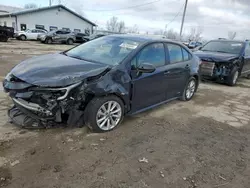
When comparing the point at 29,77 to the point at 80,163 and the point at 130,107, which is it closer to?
the point at 80,163

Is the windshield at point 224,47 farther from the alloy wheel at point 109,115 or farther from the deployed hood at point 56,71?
the deployed hood at point 56,71

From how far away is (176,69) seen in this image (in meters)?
4.89

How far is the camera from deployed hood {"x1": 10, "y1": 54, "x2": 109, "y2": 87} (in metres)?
3.19

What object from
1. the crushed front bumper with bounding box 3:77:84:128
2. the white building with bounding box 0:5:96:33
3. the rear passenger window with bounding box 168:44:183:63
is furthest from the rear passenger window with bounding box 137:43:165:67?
the white building with bounding box 0:5:96:33

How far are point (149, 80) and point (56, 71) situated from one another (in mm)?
1689

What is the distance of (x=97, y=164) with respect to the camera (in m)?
2.93

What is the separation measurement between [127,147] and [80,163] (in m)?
0.78

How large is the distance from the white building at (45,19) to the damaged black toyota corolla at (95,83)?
31.4 metres

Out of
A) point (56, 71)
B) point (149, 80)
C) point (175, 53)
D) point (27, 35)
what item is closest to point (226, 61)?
point (175, 53)

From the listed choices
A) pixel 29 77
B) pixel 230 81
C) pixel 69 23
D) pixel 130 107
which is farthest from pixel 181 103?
pixel 69 23

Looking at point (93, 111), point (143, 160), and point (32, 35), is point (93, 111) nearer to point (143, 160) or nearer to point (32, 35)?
point (143, 160)

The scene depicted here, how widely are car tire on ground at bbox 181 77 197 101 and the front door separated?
1.13 m

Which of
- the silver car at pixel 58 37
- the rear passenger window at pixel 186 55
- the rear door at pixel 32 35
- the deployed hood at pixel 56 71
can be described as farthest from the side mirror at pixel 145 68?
the rear door at pixel 32 35

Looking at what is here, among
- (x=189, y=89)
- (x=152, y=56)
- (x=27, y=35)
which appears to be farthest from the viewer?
(x=27, y=35)
